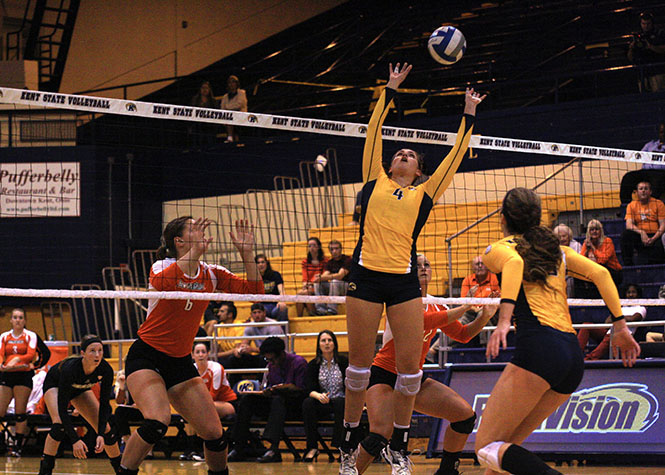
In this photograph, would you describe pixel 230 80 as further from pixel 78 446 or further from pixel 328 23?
pixel 78 446

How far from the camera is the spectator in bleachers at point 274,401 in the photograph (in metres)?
10.3

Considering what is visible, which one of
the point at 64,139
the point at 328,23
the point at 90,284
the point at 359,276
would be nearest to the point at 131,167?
the point at 64,139

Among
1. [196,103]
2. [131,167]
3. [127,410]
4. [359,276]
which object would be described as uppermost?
[196,103]

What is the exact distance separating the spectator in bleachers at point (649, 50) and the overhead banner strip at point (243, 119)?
19.5 ft

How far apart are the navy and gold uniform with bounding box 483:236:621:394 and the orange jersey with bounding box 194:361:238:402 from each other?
21.1 ft

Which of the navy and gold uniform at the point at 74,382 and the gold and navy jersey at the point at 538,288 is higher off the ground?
the gold and navy jersey at the point at 538,288

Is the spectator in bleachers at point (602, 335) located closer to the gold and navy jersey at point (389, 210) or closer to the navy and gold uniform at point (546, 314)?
the gold and navy jersey at point (389, 210)

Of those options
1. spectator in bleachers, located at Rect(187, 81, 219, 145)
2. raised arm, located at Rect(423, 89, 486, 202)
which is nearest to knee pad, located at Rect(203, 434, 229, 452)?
raised arm, located at Rect(423, 89, 486, 202)

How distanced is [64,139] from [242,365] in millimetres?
7943

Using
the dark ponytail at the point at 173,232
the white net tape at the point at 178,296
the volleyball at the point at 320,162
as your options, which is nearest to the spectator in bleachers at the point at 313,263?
the volleyball at the point at 320,162

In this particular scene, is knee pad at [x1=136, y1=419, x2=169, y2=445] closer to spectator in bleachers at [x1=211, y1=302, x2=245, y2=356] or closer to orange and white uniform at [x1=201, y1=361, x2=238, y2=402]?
orange and white uniform at [x1=201, y1=361, x2=238, y2=402]

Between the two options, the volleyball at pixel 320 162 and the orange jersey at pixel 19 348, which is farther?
the volleyball at pixel 320 162

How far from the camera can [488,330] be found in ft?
34.7

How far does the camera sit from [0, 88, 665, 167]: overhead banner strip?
26.4 feet
